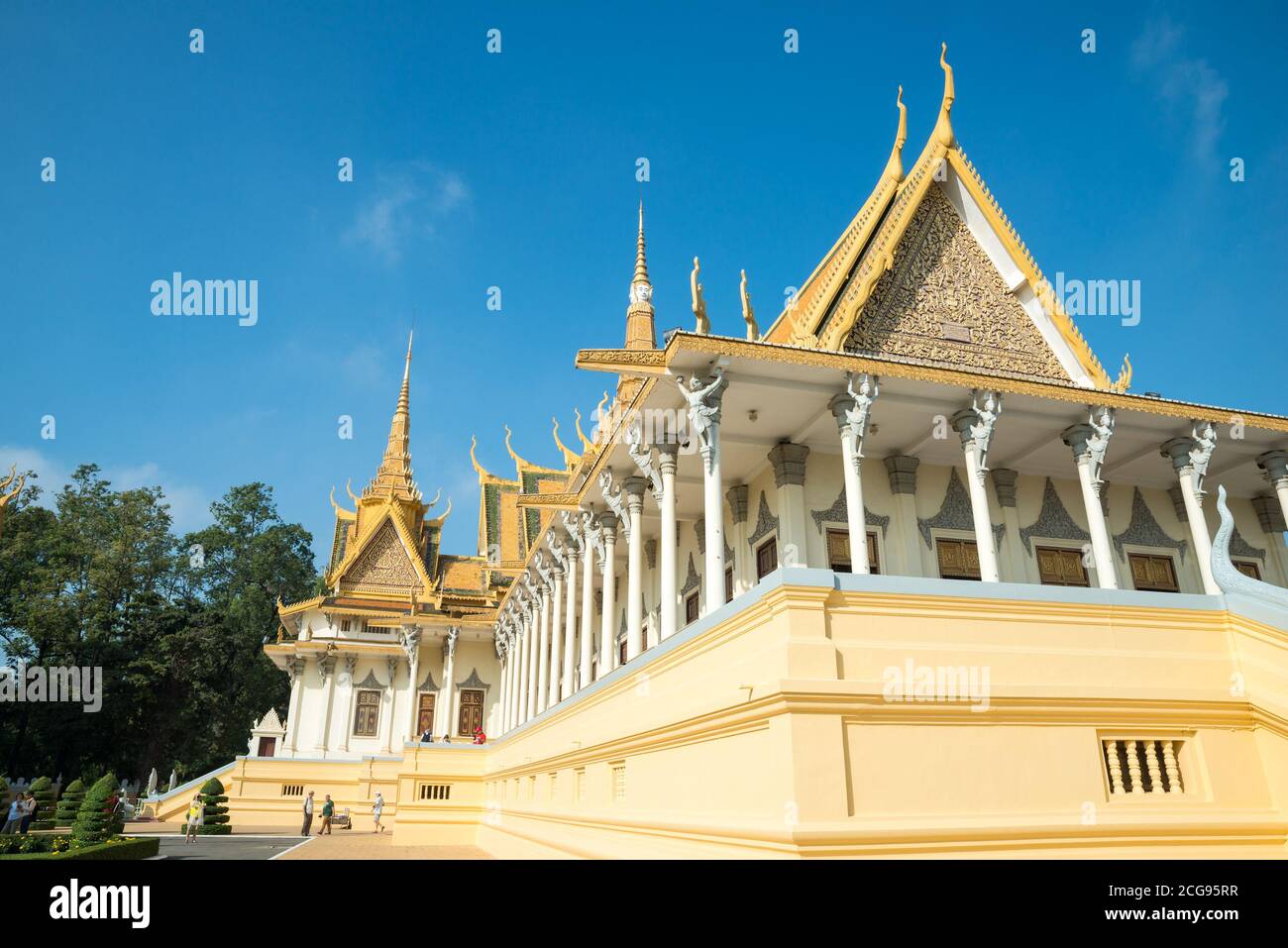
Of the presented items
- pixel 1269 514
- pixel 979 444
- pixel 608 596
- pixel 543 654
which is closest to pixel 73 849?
pixel 608 596

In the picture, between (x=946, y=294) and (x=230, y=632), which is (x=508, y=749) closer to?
(x=946, y=294)

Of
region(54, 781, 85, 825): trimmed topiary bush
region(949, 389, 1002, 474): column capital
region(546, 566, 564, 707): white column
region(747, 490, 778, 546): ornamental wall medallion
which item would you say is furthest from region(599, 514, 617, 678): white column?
region(54, 781, 85, 825): trimmed topiary bush

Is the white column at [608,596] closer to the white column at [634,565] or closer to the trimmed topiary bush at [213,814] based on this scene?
the white column at [634,565]

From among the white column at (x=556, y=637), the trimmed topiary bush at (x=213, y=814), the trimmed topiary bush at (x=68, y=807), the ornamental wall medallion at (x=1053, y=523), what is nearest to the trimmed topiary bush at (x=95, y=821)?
the trimmed topiary bush at (x=213, y=814)

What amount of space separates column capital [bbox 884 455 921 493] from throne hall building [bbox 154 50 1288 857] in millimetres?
65

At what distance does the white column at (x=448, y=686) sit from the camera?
28516 mm

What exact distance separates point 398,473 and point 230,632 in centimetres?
1487

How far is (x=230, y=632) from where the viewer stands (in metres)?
44.7

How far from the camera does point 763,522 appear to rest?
546 inches

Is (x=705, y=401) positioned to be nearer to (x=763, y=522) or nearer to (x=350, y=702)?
(x=763, y=522)

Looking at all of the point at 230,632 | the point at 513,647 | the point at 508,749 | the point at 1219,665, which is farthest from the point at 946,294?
the point at 230,632

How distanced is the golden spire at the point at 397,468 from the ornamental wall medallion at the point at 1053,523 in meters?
26.8

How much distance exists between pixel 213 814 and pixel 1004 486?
21.0 metres

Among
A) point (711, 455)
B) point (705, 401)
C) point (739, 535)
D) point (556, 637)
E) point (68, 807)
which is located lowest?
point (68, 807)
